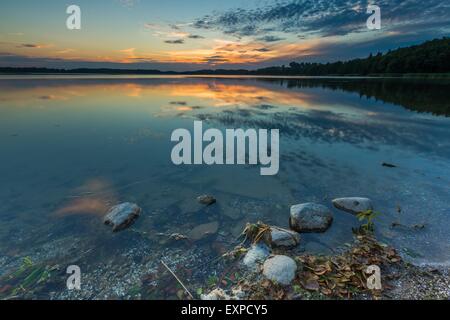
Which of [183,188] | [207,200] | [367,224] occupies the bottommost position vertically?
[367,224]

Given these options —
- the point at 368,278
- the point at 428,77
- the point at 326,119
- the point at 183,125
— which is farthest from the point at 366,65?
the point at 368,278

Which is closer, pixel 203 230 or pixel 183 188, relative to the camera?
pixel 203 230

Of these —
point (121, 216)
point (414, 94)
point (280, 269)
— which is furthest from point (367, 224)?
point (414, 94)

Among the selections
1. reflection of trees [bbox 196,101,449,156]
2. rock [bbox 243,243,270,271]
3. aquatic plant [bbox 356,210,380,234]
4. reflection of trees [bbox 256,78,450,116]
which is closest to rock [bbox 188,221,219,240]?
rock [bbox 243,243,270,271]

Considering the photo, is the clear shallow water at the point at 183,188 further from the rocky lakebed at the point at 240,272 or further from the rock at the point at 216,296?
the rock at the point at 216,296

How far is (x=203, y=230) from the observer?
6.88 meters

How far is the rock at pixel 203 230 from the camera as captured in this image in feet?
21.7

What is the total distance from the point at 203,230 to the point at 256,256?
192 centimetres

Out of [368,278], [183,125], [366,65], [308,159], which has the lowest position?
[368,278]

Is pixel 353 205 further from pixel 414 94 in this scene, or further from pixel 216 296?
pixel 414 94

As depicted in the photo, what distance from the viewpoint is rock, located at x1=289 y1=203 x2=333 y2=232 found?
6747mm

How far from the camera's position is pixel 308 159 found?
1213 centimetres
